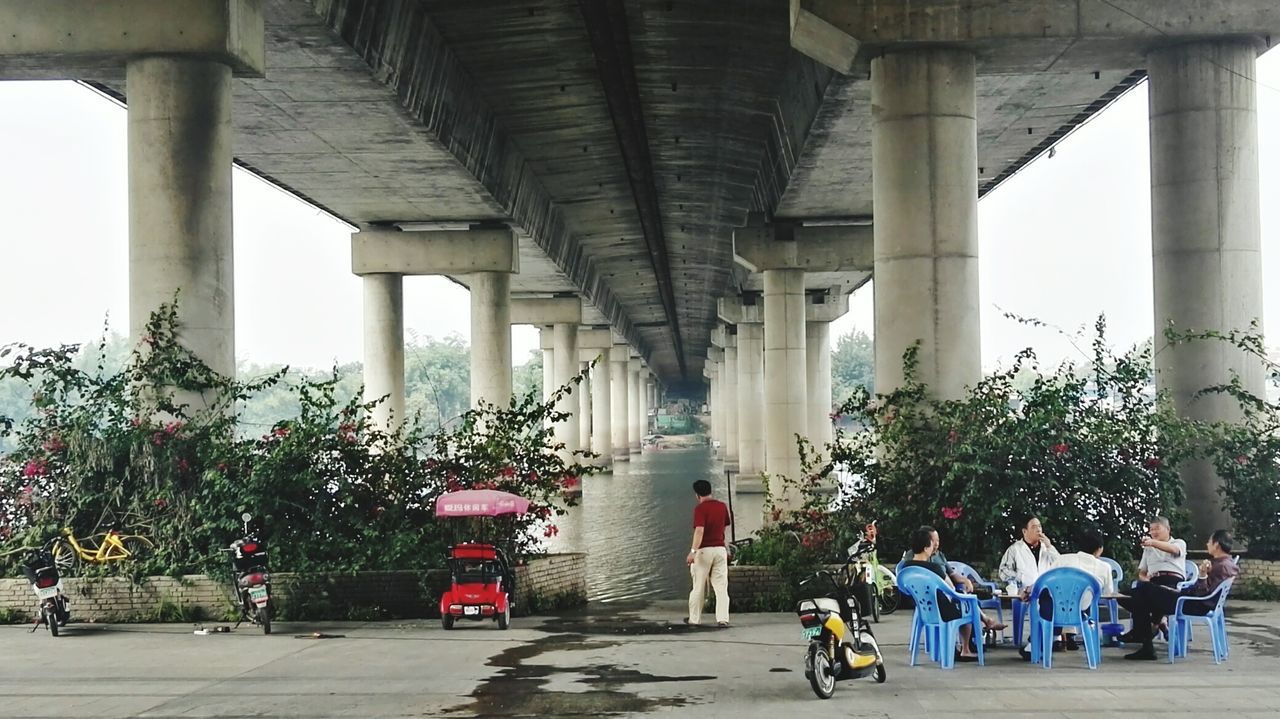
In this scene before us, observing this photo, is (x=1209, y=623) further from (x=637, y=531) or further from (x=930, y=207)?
(x=637, y=531)

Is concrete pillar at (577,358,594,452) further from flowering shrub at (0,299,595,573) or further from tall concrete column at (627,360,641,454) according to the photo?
flowering shrub at (0,299,595,573)

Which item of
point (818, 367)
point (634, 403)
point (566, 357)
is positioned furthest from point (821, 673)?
point (634, 403)

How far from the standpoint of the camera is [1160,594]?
1180 centimetres

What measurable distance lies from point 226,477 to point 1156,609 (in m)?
9.92

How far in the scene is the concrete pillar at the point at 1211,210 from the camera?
18.2m

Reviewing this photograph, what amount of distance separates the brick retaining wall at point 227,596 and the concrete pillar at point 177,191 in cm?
303

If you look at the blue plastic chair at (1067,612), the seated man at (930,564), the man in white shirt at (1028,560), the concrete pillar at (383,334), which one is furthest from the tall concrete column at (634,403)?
the blue plastic chair at (1067,612)

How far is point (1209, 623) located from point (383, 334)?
28.0 meters

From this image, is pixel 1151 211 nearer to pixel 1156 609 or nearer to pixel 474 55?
pixel 1156 609

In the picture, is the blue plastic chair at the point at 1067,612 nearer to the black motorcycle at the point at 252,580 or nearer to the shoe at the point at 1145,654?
the shoe at the point at 1145,654

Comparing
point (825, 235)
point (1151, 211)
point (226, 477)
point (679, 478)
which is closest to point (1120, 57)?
point (1151, 211)

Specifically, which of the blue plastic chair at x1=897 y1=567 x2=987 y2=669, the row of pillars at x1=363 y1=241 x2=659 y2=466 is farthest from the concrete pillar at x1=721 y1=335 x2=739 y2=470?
the blue plastic chair at x1=897 y1=567 x2=987 y2=669

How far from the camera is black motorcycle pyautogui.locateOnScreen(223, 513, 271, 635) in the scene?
48.1 feet

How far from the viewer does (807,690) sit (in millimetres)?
10664
